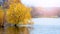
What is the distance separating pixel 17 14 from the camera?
4090 mm

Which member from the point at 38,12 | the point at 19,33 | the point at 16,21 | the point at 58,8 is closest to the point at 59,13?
the point at 58,8

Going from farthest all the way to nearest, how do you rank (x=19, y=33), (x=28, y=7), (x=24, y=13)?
1. (x=28, y=7)
2. (x=24, y=13)
3. (x=19, y=33)

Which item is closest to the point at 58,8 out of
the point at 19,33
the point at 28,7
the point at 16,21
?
the point at 28,7

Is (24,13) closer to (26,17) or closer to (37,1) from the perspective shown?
(26,17)

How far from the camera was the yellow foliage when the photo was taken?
4059 mm

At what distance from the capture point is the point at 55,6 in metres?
4.55

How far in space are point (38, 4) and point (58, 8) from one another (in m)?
0.48

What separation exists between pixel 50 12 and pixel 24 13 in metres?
0.79

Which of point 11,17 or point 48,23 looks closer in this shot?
point 11,17

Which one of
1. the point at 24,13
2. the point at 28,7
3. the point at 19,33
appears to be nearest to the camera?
the point at 19,33

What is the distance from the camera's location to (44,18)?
15.0 ft

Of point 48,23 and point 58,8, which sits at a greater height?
point 58,8

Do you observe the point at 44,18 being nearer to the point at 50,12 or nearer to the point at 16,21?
the point at 50,12

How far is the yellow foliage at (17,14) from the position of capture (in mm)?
4059
